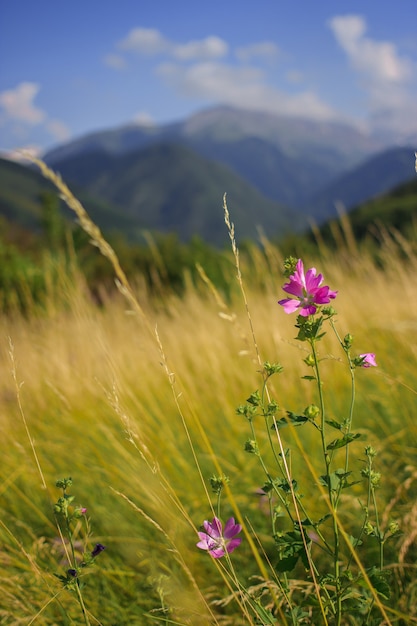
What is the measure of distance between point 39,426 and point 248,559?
1.63 m

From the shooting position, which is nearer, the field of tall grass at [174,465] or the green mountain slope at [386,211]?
the field of tall grass at [174,465]

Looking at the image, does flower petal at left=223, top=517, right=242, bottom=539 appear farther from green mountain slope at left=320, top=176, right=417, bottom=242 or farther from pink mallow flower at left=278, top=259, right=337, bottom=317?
green mountain slope at left=320, top=176, right=417, bottom=242

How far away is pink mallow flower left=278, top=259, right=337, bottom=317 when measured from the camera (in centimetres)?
90

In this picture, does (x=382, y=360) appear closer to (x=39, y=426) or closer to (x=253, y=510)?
(x=253, y=510)

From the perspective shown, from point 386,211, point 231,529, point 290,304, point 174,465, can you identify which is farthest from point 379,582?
point 386,211

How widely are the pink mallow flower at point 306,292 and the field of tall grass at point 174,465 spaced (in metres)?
0.07

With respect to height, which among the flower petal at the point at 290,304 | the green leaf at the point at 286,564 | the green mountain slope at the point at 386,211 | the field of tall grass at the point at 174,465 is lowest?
the green mountain slope at the point at 386,211

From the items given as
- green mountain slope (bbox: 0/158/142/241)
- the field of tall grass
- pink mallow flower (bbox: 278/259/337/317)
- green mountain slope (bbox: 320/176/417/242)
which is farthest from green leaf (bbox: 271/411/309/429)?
green mountain slope (bbox: 0/158/142/241)

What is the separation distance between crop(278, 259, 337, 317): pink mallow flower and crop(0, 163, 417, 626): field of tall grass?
7cm

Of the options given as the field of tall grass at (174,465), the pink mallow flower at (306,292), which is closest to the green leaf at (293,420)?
the field of tall grass at (174,465)

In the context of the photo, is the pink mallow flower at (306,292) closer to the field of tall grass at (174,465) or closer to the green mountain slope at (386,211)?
the field of tall grass at (174,465)

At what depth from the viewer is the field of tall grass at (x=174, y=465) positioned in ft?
4.09

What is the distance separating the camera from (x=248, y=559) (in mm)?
1755

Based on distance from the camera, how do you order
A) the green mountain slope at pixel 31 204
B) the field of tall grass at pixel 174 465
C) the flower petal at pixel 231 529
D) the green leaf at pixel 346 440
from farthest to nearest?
the green mountain slope at pixel 31 204, the field of tall grass at pixel 174 465, the flower petal at pixel 231 529, the green leaf at pixel 346 440
